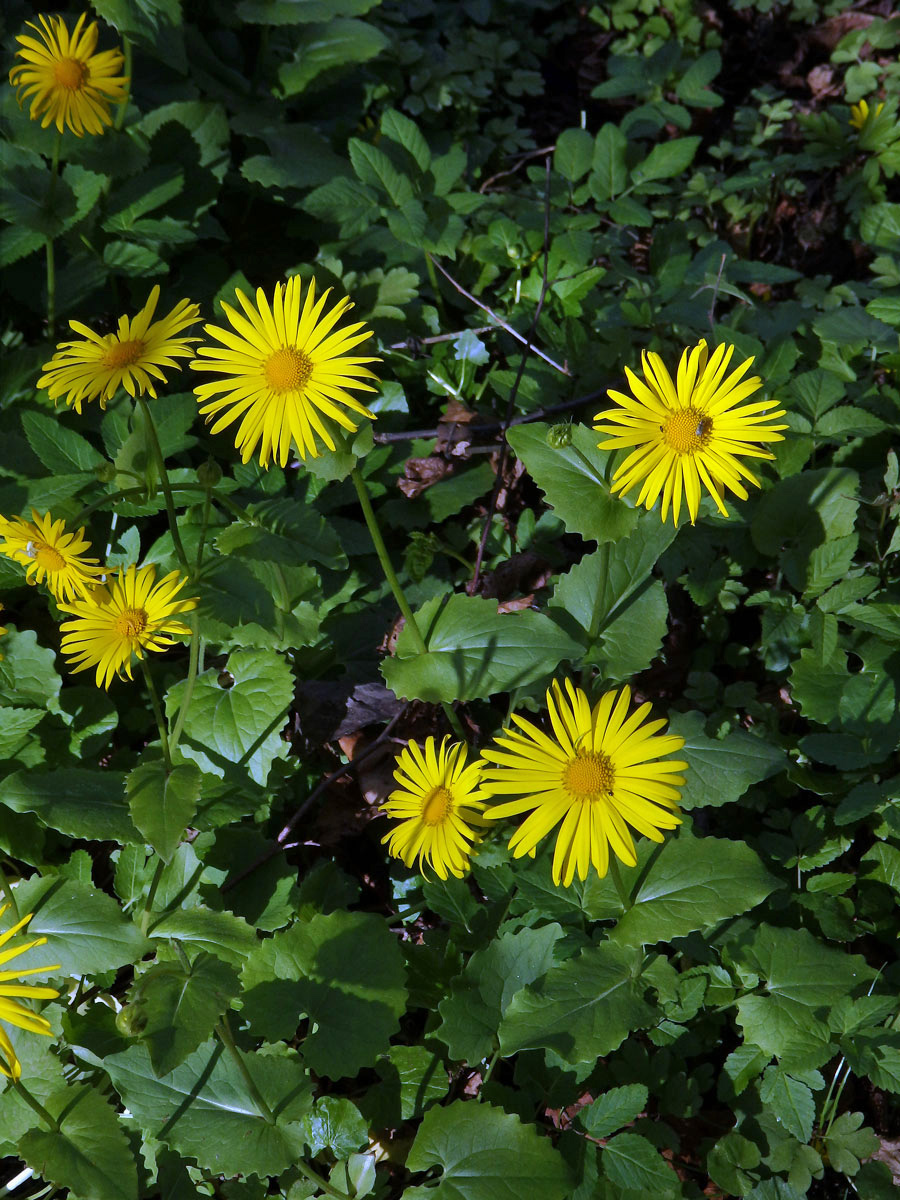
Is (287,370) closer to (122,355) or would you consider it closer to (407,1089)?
(122,355)

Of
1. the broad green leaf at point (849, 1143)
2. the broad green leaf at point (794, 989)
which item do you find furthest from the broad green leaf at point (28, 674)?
the broad green leaf at point (849, 1143)

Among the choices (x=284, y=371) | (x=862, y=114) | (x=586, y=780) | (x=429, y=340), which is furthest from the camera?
(x=862, y=114)

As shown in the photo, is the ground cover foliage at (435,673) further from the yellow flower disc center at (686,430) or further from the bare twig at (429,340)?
the yellow flower disc center at (686,430)

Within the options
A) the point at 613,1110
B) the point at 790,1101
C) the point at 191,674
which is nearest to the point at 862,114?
the point at 191,674

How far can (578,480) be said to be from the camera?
2061mm

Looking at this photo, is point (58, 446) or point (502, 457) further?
point (502, 457)

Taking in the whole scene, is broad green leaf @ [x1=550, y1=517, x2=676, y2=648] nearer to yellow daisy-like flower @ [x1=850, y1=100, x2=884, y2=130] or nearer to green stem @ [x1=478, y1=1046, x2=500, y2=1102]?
green stem @ [x1=478, y1=1046, x2=500, y2=1102]

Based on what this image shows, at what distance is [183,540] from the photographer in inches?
97.1

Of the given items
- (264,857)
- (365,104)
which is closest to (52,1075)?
(264,857)

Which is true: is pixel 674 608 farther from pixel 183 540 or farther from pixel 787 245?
pixel 787 245

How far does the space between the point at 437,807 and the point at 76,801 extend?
0.78 metres

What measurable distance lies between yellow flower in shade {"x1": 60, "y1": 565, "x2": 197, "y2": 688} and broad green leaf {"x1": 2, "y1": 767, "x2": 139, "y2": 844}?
249mm

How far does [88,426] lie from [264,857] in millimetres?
1426

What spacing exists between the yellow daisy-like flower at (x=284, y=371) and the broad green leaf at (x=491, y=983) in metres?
1.05
